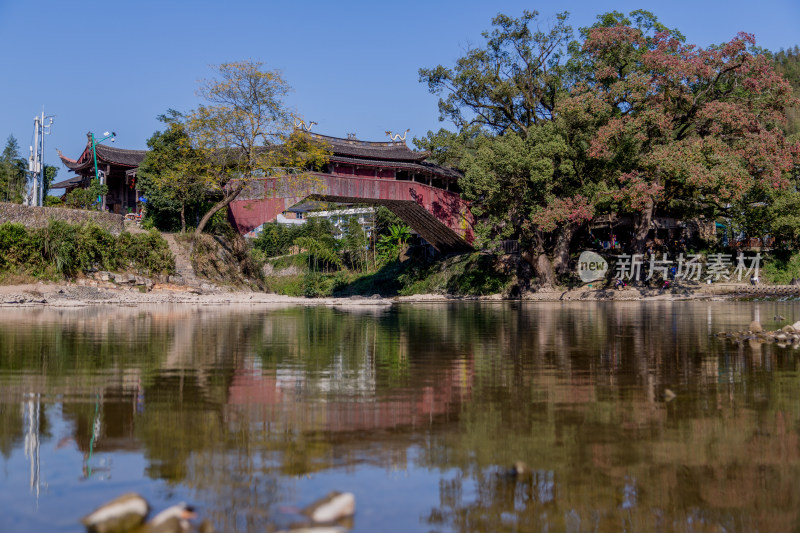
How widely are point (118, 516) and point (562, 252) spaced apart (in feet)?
118

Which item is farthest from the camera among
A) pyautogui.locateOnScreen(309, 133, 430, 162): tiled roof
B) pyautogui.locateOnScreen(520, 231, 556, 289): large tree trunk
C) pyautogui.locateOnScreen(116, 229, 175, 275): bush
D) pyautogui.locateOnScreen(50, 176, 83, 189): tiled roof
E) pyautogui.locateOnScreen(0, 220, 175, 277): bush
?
pyautogui.locateOnScreen(50, 176, 83, 189): tiled roof

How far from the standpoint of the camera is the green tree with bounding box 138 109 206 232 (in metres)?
32.3

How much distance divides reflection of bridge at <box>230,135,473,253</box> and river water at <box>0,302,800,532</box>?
82.0 ft

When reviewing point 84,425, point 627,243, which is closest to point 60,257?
point 84,425

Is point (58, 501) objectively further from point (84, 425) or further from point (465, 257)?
point (465, 257)

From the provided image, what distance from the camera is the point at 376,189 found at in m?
38.3

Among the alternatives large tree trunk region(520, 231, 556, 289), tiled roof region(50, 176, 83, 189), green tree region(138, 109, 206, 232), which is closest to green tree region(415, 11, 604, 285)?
large tree trunk region(520, 231, 556, 289)

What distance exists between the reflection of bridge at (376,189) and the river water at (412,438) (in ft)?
82.0

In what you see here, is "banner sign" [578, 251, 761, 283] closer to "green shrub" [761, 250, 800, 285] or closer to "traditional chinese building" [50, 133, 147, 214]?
"green shrub" [761, 250, 800, 285]

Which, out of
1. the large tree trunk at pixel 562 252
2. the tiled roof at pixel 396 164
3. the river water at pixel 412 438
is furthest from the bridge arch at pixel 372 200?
the river water at pixel 412 438

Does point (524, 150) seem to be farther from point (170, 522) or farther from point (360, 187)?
point (170, 522)

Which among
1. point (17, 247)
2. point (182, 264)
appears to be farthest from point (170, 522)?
point (182, 264)

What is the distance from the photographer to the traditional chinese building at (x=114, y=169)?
41.4 meters

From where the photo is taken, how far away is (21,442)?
4980 millimetres
